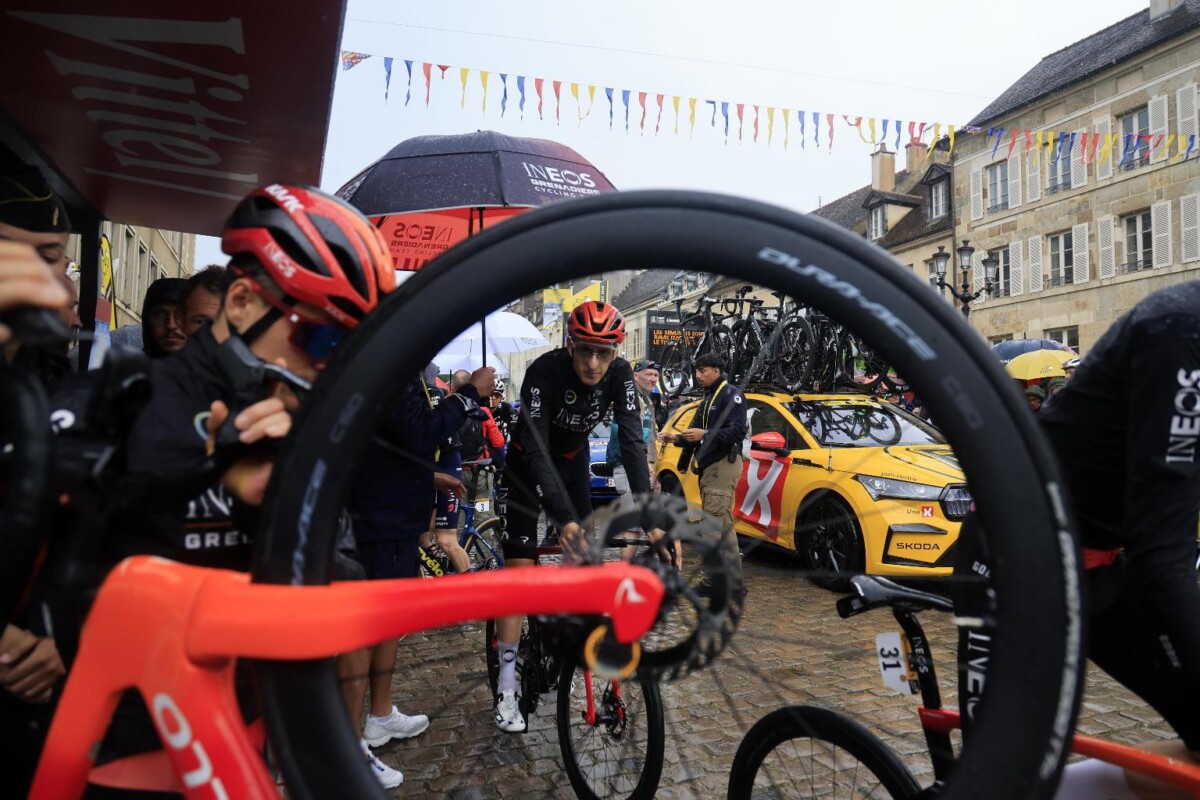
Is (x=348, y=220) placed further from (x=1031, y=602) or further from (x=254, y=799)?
(x=1031, y=602)

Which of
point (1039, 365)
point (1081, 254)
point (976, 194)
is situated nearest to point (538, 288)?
point (1039, 365)

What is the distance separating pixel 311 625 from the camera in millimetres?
1052

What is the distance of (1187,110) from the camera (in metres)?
23.7

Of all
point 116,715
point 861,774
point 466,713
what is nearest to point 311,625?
point 116,715

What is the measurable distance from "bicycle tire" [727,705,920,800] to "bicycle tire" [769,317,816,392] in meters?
5.34

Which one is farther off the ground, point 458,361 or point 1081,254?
point 1081,254

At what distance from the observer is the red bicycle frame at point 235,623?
1061 millimetres

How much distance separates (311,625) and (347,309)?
53cm

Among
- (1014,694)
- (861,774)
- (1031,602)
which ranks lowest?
(861,774)

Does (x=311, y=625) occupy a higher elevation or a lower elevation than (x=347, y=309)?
lower

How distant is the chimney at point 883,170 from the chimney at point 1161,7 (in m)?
15.2

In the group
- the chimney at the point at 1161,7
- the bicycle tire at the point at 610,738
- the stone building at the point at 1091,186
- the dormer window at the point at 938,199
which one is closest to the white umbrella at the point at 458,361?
the bicycle tire at the point at 610,738

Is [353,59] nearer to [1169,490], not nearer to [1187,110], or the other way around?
[1169,490]

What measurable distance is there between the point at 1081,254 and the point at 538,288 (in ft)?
106
